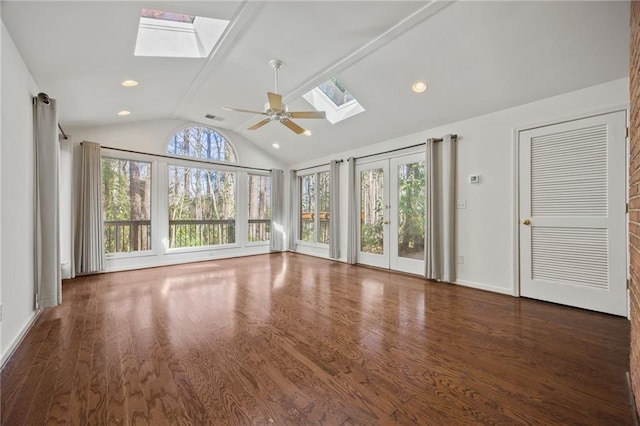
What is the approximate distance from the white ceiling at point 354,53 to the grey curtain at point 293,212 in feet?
10.2

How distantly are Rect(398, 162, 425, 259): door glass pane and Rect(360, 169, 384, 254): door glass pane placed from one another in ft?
1.38

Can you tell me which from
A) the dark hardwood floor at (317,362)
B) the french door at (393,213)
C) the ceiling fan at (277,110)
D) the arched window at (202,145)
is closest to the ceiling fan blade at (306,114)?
the ceiling fan at (277,110)

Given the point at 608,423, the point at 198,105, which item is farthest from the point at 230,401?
the point at 198,105

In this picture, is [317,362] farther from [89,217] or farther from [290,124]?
[89,217]

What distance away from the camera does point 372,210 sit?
5434 millimetres

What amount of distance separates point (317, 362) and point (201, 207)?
5.03 metres

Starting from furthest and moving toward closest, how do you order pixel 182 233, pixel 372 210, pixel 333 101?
pixel 182 233, pixel 372 210, pixel 333 101

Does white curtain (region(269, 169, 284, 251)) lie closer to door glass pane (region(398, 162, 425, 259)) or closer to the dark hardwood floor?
door glass pane (region(398, 162, 425, 259))

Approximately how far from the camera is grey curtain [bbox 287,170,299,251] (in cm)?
730

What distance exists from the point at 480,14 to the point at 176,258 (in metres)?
6.06

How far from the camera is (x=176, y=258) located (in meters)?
5.60

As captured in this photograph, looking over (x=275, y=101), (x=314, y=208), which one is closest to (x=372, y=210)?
(x=314, y=208)

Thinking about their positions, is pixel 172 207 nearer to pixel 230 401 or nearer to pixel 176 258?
pixel 176 258

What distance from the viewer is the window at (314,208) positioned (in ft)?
21.6
